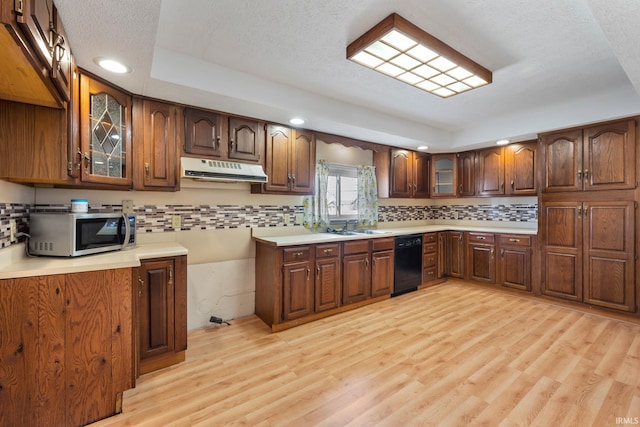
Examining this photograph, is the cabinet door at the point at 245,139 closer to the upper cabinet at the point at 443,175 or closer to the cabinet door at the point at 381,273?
the cabinet door at the point at 381,273

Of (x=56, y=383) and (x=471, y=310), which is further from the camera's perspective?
(x=471, y=310)

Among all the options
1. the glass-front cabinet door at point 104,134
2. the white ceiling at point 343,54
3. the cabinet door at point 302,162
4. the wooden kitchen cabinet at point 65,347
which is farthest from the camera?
the cabinet door at point 302,162

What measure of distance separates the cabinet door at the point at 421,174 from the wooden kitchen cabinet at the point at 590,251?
1.58 metres

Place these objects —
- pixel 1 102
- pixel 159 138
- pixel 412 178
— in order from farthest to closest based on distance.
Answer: pixel 412 178
pixel 159 138
pixel 1 102

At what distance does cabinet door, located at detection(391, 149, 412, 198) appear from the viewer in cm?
425

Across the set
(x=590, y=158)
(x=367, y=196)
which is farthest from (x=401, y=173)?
(x=590, y=158)

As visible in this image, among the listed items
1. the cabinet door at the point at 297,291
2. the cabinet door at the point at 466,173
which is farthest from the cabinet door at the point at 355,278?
the cabinet door at the point at 466,173

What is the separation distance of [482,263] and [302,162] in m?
3.03

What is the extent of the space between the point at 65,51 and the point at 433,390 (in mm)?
2903

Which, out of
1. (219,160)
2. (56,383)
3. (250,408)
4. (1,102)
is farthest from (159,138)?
(250,408)

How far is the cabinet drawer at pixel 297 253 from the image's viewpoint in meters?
2.81

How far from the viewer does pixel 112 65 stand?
1.84 m

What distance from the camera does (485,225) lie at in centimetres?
463

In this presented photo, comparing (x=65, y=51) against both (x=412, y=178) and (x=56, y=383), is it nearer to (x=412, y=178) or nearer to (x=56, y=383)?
(x=56, y=383)
